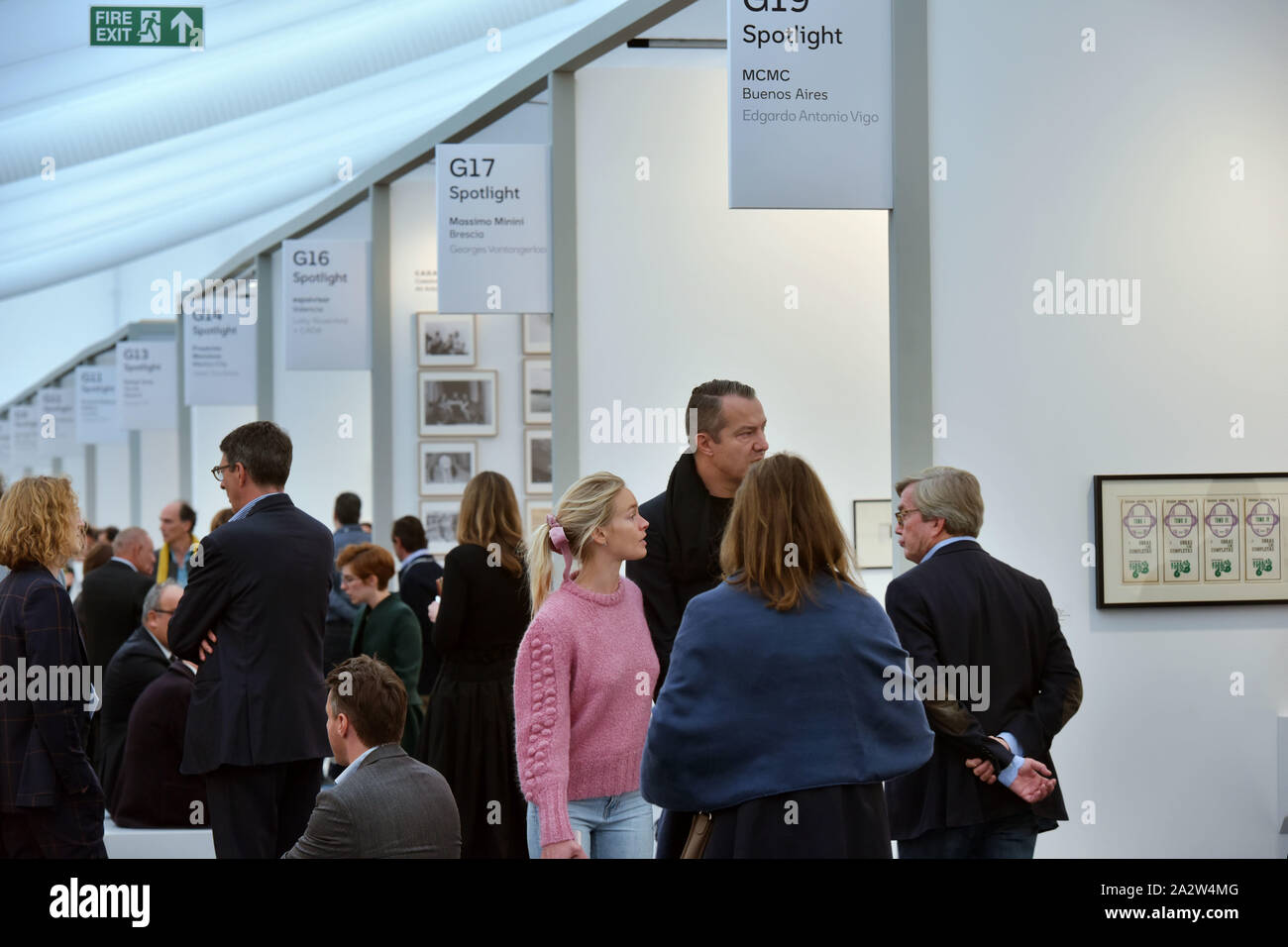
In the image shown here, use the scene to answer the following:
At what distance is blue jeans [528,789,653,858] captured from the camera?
3.65 metres

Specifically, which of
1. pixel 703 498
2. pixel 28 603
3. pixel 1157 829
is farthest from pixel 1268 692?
pixel 28 603

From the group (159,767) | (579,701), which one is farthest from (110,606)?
(579,701)

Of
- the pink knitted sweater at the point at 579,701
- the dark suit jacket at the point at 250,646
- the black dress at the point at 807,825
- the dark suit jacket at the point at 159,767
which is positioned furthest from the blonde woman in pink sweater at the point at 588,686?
the dark suit jacket at the point at 159,767

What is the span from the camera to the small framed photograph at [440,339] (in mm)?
9820

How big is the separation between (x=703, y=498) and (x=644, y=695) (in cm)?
83

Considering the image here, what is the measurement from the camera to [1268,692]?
557 cm

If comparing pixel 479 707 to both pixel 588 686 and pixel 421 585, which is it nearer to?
pixel 588 686

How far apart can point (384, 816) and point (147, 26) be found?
533 cm

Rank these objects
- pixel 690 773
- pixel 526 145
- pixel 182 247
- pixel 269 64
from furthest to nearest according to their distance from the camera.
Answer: pixel 182 247, pixel 269 64, pixel 526 145, pixel 690 773

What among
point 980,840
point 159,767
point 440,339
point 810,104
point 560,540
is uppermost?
point 810,104

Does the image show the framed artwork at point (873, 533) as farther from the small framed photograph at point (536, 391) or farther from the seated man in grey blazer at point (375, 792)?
the seated man in grey blazer at point (375, 792)

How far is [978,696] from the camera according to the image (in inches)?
161

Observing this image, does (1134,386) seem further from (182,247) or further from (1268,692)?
(182,247)

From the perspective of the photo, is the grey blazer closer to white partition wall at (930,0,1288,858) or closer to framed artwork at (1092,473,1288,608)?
white partition wall at (930,0,1288,858)
